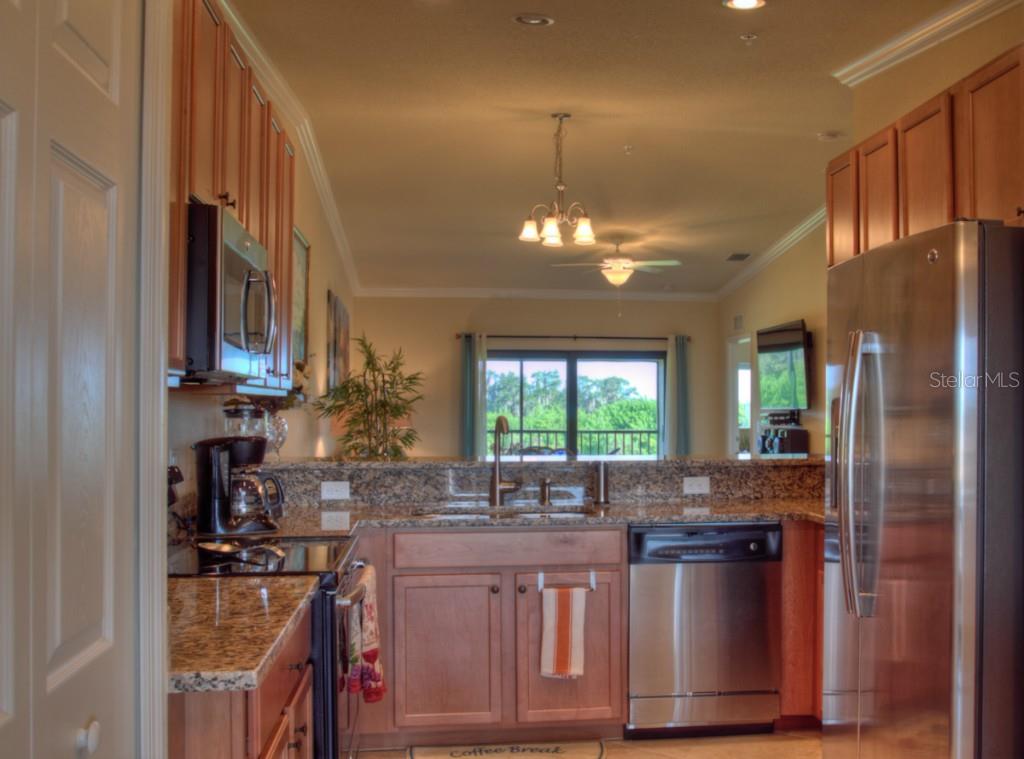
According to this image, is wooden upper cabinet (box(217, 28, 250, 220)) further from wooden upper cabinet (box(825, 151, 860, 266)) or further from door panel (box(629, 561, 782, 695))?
wooden upper cabinet (box(825, 151, 860, 266))

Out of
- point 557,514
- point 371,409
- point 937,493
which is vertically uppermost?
point 371,409

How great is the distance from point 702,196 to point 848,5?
118 inches

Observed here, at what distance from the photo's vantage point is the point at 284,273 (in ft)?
9.83

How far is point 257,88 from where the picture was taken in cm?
257

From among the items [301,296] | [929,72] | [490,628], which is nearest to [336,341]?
[301,296]

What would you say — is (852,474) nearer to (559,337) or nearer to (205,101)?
(205,101)

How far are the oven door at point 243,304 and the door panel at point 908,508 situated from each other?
5.39 feet

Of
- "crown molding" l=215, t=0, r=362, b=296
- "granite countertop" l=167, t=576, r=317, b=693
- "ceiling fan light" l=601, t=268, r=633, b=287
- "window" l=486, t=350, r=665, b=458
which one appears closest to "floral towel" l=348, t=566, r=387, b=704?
"granite countertop" l=167, t=576, r=317, b=693

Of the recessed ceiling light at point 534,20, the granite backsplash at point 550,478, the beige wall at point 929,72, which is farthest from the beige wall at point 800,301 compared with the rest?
the recessed ceiling light at point 534,20

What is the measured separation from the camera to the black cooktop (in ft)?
6.98

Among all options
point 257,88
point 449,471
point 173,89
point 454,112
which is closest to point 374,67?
point 454,112

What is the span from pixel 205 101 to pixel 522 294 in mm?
7635

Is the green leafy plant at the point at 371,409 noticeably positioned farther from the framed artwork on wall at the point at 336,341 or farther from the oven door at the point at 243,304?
the oven door at the point at 243,304

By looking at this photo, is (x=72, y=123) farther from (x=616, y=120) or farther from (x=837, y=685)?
(x=616, y=120)
